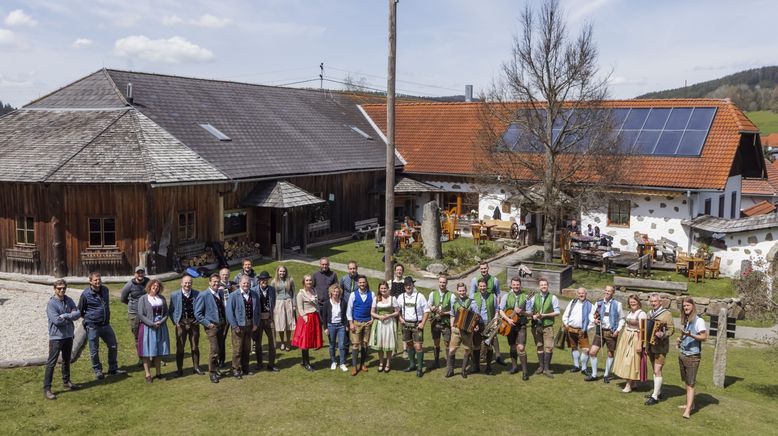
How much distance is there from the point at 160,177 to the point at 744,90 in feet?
375

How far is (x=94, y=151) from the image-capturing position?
19188 millimetres

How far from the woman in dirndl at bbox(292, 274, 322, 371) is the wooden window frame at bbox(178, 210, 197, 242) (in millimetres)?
10386

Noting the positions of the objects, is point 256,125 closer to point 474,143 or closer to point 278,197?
point 278,197

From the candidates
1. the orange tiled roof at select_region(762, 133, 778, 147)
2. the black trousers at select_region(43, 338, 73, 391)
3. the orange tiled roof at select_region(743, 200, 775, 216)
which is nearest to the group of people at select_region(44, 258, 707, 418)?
the black trousers at select_region(43, 338, 73, 391)

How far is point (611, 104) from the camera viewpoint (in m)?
27.9

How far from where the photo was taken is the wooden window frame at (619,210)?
80.6ft

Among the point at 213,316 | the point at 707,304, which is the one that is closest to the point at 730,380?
the point at 707,304

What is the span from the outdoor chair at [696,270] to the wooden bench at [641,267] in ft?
4.19

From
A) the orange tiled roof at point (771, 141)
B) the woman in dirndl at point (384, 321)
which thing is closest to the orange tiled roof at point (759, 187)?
the woman in dirndl at point (384, 321)

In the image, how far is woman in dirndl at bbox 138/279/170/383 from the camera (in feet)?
33.7

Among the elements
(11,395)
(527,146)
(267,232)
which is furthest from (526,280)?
(11,395)

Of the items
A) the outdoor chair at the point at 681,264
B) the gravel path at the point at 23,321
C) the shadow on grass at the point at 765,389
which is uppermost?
the outdoor chair at the point at 681,264

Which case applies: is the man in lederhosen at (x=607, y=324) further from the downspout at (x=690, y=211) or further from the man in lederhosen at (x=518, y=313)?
the downspout at (x=690, y=211)

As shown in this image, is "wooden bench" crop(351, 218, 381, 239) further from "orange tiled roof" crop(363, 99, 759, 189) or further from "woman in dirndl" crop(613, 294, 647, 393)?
"woman in dirndl" crop(613, 294, 647, 393)
